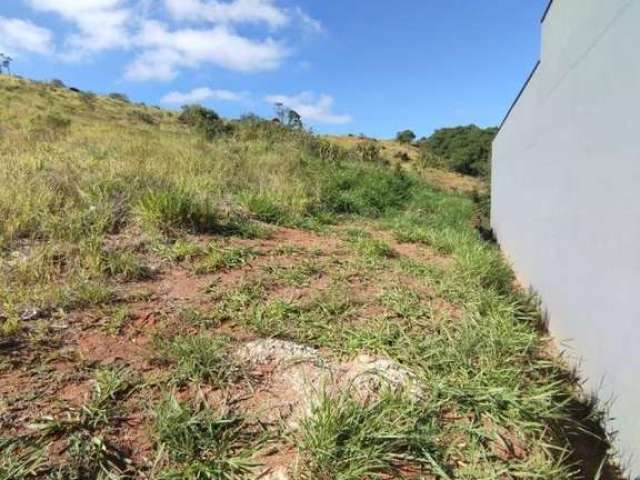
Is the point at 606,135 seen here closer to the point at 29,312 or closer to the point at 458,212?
the point at 29,312

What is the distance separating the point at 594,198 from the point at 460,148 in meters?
28.3

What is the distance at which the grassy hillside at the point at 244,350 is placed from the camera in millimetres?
1636

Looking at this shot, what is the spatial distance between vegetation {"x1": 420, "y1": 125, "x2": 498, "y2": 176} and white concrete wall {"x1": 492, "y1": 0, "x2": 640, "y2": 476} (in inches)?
598

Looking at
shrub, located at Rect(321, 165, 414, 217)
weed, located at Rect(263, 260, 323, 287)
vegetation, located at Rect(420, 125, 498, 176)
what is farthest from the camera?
vegetation, located at Rect(420, 125, 498, 176)

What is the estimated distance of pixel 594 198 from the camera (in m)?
2.60

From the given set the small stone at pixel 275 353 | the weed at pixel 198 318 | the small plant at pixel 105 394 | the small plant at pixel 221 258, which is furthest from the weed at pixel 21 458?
the small plant at pixel 221 258

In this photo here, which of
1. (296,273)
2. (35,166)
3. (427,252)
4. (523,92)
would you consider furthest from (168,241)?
(523,92)

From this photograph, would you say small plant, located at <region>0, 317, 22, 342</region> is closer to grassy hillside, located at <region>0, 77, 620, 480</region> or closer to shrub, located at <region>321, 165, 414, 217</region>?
grassy hillside, located at <region>0, 77, 620, 480</region>

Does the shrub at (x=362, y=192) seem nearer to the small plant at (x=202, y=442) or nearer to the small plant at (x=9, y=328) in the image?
the small plant at (x=9, y=328)

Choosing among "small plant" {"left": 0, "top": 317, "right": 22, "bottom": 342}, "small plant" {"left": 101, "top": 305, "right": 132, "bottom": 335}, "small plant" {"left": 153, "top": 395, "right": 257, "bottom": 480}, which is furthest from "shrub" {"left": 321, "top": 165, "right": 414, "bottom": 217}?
"small plant" {"left": 153, "top": 395, "right": 257, "bottom": 480}

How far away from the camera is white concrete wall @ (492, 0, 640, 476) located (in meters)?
2.04

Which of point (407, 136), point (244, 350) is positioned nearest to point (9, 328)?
point (244, 350)

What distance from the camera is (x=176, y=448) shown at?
1.61 meters

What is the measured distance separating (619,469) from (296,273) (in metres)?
2.30
